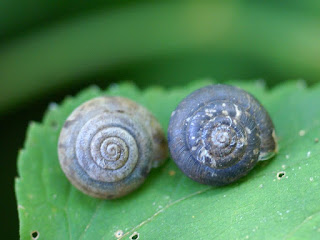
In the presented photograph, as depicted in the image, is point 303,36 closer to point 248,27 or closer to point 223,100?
point 248,27

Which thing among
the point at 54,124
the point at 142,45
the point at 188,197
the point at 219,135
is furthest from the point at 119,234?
the point at 142,45

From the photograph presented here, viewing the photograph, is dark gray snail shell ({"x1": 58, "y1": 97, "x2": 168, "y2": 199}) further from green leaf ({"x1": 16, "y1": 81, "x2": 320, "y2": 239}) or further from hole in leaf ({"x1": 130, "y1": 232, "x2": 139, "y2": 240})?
hole in leaf ({"x1": 130, "y1": 232, "x2": 139, "y2": 240})

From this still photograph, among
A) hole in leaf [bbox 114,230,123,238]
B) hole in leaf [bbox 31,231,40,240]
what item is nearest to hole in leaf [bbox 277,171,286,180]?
hole in leaf [bbox 114,230,123,238]

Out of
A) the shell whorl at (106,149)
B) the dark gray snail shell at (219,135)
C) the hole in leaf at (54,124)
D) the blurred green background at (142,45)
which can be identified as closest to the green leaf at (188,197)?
the hole in leaf at (54,124)

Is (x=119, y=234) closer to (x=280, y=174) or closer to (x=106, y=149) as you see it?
(x=106, y=149)

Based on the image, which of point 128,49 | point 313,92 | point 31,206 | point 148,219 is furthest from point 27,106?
point 313,92

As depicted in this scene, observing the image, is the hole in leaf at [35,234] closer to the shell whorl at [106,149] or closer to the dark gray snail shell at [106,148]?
the dark gray snail shell at [106,148]

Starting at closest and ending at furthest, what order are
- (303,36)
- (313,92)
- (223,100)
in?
1. (223,100)
2. (313,92)
3. (303,36)
